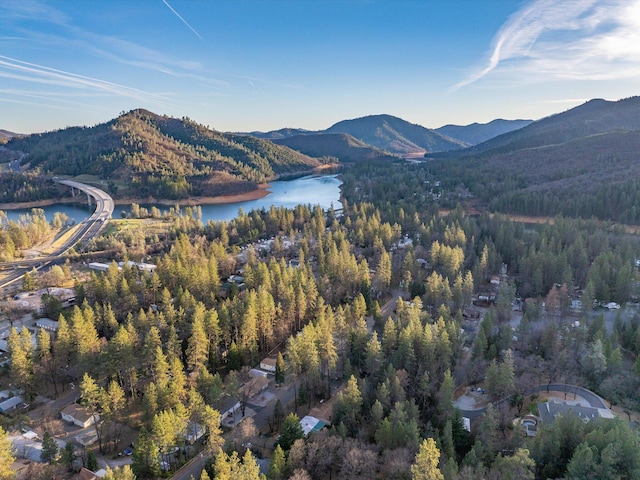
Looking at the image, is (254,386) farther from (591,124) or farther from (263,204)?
(591,124)

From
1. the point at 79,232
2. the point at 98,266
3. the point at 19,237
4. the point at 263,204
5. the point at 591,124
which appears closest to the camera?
the point at 98,266

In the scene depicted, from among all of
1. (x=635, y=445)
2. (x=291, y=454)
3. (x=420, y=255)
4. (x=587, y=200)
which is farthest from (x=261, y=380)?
(x=587, y=200)

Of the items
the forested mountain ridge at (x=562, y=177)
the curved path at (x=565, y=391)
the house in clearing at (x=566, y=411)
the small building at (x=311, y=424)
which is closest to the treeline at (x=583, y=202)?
the forested mountain ridge at (x=562, y=177)

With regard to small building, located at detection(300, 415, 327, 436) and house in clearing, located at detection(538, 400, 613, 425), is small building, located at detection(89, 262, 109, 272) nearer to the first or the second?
small building, located at detection(300, 415, 327, 436)

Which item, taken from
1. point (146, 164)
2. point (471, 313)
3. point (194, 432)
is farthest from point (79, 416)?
point (146, 164)

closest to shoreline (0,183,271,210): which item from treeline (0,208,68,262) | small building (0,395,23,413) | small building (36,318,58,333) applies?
treeline (0,208,68,262)

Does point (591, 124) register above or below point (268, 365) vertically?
above
